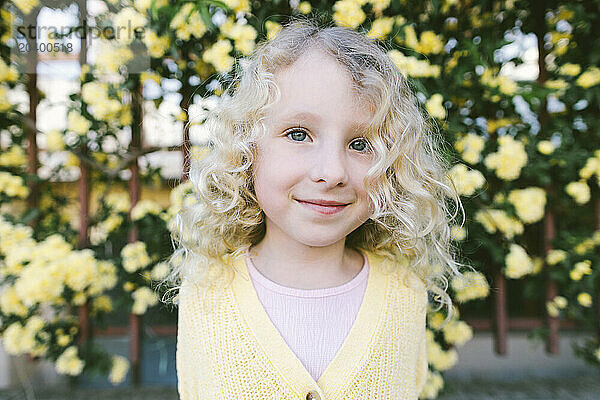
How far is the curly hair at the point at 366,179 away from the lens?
941mm

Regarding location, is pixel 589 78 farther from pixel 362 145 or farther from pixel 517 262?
pixel 362 145

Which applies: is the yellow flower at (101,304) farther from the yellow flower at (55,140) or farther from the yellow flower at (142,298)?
the yellow flower at (55,140)

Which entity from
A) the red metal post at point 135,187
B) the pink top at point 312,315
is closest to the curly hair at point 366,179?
the pink top at point 312,315

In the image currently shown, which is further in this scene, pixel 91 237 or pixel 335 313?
pixel 91 237

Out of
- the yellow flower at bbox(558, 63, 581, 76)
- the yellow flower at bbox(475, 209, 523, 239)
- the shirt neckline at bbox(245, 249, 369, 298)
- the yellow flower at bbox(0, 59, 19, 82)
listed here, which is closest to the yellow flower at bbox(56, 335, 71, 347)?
the yellow flower at bbox(0, 59, 19, 82)

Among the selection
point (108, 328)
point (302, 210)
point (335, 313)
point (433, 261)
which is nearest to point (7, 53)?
point (108, 328)

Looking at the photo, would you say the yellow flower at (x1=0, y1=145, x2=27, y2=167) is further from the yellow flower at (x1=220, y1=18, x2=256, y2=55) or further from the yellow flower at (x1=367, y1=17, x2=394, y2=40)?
the yellow flower at (x1=367, y1=17, x2=394, y2=40)

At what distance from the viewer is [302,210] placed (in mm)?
896

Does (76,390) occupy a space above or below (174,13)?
below

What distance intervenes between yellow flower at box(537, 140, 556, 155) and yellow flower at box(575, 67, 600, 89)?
255mm

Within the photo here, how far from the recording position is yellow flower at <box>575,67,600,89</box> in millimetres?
1637

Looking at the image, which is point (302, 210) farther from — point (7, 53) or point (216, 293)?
point (7, 53)

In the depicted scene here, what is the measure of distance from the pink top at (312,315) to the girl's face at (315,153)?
152 millimetres

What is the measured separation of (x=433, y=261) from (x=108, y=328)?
1.44 meters
